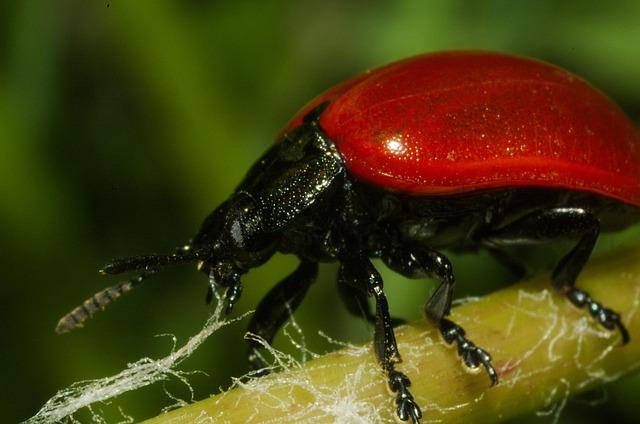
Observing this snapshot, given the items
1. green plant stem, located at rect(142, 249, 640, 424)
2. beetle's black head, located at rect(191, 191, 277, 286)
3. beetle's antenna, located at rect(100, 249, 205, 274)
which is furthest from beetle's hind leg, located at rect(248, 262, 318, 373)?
green plant stem, located at rect(142, 249, 640, 424)

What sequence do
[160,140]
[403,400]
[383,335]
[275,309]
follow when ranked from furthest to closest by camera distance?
[160,140] < [275,309] < [383,335] < [403,400]

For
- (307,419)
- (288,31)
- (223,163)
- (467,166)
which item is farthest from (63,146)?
(307,419)

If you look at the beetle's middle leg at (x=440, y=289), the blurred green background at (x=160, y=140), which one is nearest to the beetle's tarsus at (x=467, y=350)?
the beetle's middle leg at (x=440, y=289)

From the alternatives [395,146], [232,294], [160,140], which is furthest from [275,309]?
[160,140]

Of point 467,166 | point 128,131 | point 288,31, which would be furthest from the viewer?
point 288,31

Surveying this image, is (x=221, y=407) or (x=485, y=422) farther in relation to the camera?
(x=485, y=422)

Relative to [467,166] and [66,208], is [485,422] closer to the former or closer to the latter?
[467,166]

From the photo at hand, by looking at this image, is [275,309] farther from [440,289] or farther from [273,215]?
[440,289]
